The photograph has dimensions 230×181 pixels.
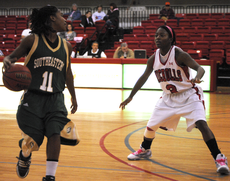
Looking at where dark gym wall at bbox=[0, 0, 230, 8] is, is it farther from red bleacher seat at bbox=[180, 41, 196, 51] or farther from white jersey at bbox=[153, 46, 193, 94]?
white jersey at bbox=[153, 46, 193, 94]

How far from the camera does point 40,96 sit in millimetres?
2631

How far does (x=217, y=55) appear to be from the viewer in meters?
11.1

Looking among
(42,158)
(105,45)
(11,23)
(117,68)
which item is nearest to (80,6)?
(11,23)

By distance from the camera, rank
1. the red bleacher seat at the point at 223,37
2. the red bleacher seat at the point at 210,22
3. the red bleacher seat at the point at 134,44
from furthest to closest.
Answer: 1. the red bleacher seat at the point at 210,22
2. the red bleacher seat at the point at 134,44
3. the red bleacher seat at the point at 223,37

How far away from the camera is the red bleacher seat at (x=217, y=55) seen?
36.4 feet

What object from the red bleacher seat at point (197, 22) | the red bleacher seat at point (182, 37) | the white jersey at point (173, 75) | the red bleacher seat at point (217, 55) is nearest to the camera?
the white jersey at point (173, 75)

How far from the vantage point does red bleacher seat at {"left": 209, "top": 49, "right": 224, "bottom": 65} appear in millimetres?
11094

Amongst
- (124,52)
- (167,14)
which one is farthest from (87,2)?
(124,52)

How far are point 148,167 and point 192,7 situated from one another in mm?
15369

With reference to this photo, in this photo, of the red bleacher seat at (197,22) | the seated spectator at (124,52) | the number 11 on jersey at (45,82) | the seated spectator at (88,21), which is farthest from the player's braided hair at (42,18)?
the seated spectator at (88,21)

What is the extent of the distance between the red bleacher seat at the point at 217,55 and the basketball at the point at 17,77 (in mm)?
9614

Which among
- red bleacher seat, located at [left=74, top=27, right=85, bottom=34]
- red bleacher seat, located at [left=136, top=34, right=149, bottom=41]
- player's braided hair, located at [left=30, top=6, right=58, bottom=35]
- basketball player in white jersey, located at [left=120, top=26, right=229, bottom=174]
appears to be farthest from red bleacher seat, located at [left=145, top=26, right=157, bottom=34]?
player's braided hair, located at [left=30, top=6, right=58, bottom=35]

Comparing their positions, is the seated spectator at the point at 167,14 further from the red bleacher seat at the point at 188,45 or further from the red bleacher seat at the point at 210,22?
the red bleacher seat at the point at 188,45

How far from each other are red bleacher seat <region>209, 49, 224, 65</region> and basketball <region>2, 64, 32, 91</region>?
961 centimetres
